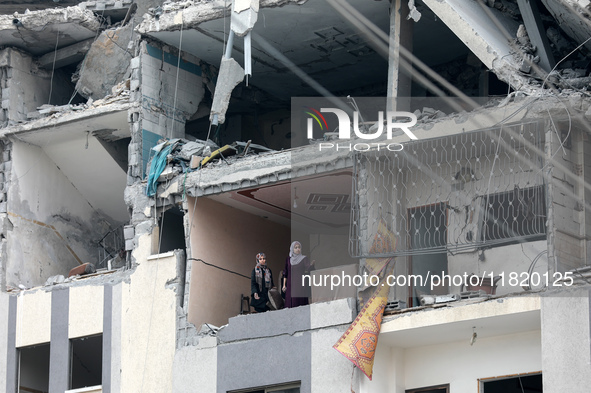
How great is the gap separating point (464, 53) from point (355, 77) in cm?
258

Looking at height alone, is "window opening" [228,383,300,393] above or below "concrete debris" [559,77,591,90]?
below

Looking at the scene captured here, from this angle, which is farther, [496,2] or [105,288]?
[105,288]

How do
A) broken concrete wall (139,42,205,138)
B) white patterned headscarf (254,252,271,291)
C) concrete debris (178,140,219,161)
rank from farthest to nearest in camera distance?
broken concrete wall (139,42,205,138), concrete debris (178,140,219,161), white patterned headscarf (254,252,271,291)

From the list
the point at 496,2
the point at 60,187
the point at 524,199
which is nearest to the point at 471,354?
the point at 524,199

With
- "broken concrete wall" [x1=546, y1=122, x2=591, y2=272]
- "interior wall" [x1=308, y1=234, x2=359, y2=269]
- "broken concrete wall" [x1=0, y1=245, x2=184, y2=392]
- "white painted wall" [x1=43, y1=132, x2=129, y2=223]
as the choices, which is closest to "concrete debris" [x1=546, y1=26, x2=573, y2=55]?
"broken concrete wall" [x1=546, y1=122, x2=591, y2=272]

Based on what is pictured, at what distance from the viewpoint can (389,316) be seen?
20.3m

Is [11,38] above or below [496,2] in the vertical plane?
above

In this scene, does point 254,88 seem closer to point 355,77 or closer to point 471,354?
point 355,77

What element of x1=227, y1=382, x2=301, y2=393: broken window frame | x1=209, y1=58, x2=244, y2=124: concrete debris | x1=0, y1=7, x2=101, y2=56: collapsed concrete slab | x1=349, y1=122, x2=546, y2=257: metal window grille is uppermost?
x1=0, y1=7, x2=101, y2=56: collapsed concrete slab

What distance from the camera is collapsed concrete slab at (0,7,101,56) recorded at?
A: 2622 cm

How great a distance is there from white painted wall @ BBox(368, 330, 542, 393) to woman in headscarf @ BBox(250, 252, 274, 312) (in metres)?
2.86

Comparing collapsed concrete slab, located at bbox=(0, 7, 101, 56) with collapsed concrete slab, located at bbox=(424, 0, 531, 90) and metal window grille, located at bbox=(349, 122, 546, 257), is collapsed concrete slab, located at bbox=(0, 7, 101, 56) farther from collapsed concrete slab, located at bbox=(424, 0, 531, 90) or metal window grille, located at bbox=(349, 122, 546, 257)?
collapsed concrete slab, located at bbox=(424, 0, 531, 90)

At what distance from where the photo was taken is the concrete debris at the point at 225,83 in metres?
23.9

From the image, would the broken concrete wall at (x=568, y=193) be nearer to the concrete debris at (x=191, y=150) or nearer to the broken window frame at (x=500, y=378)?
the broken window frame at (x=500, y=378)
